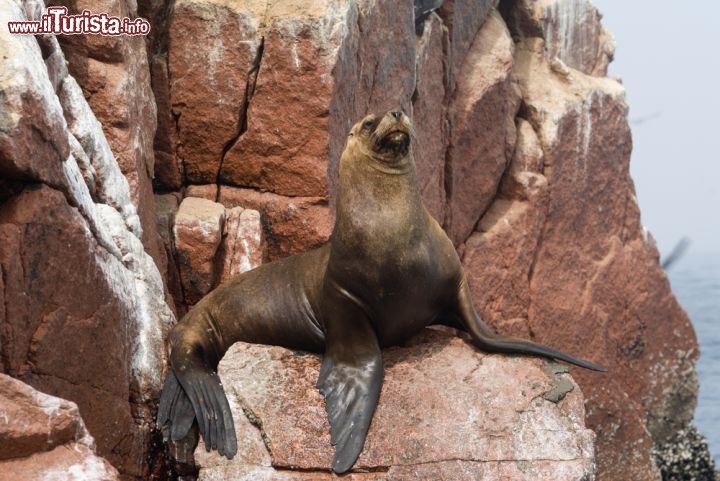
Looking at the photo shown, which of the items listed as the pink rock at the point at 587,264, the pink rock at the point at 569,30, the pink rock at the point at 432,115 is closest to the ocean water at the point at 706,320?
the pink rock at the point at 587,264

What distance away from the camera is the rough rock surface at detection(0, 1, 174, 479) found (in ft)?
19.0

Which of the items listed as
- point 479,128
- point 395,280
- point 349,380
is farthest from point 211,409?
point 479,128

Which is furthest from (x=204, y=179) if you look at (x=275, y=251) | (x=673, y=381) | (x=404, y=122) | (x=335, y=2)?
(x=673, y=381)

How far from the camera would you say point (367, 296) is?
22.3ft

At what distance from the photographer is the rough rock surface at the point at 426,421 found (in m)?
6.09

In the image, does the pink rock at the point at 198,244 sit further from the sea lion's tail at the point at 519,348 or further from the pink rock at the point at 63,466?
the pink rock at the point at 63,466

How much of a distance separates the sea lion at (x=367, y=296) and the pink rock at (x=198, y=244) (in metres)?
1.09

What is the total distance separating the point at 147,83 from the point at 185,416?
275 centimetres

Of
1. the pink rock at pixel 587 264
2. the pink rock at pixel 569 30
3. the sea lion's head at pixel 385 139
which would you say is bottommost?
the pink rock at pixel 587 264

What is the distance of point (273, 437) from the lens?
6254 millimetres

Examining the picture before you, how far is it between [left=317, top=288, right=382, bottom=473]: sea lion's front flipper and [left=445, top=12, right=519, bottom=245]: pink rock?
387 centimetres

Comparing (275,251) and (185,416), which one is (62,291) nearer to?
(185,416)

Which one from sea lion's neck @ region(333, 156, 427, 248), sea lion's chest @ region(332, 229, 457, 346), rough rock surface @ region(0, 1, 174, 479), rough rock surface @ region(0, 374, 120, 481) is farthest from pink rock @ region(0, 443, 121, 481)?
sea lion's neck @ region(333, 156, 427, 248)

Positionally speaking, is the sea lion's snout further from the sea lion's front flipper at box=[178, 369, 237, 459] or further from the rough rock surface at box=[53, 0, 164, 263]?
the rough rock surface at box=[53, 0, 164, 263]
